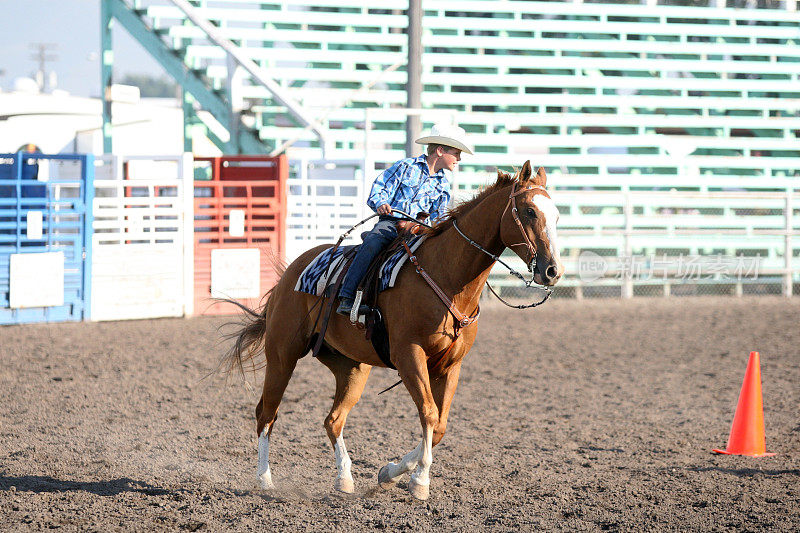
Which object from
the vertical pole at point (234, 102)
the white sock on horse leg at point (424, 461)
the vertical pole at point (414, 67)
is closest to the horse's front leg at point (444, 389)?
the white sock on horse leg at point (424, 461)

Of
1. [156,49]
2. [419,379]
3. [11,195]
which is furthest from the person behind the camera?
[156,49]

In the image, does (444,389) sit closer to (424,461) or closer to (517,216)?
(424,461)

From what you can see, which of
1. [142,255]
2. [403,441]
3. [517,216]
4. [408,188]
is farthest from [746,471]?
[142,255]

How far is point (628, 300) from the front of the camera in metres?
14.5

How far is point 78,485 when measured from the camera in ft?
15.4

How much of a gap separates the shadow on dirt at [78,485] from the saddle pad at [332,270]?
4.09 ft

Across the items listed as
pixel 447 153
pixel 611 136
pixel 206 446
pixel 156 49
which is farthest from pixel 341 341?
pixel 611 136

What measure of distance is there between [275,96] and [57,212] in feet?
16.0

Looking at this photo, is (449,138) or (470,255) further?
(449,138)

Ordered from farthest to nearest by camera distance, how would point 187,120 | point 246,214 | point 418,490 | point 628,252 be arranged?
1. point 187,120
2. point 628,252
3. point 246,214
4. point 418,490

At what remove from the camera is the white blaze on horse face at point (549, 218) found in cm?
394

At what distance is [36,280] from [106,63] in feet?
19.3

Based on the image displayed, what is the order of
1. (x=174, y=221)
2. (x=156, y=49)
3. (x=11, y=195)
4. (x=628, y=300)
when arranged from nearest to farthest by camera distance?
(x=11, y=195), (x=174, y=221), (x=628, y=300), (x=156, y=49)

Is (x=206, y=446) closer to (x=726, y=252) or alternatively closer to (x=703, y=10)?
(x=726, y=252)
